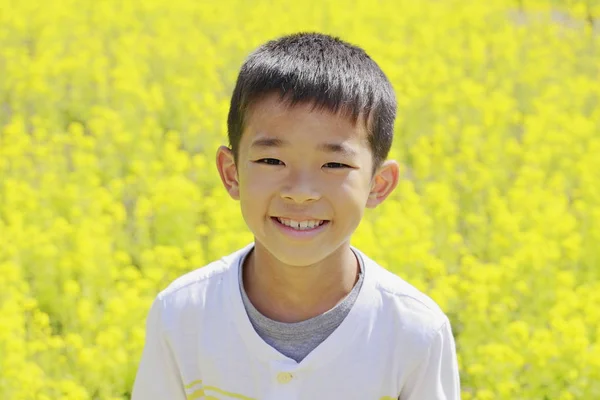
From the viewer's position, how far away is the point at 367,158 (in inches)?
81.0

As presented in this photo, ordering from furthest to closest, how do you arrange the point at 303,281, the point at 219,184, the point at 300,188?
the point at 219,184
the point at 303,281
the point at 300,188

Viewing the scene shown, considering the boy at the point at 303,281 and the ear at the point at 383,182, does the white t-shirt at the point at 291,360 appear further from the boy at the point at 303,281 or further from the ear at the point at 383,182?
the ear at the point at 383,182

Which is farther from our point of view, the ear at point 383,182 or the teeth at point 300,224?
the ear at point 383,182

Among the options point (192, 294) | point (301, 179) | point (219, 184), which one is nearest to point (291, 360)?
point (192, 294)

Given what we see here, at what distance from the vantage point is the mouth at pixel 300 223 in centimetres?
197

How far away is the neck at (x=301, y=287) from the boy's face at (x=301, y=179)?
0.10m

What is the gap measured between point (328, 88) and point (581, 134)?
4403 mm

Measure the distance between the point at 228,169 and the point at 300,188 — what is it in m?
0.34

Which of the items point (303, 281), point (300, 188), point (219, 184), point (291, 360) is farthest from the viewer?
point (219, 184)

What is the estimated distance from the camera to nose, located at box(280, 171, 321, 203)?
1918 mm

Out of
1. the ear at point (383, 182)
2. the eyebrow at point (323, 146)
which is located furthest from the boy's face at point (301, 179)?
the ear at point (383, 182)

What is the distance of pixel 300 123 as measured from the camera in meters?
1.96

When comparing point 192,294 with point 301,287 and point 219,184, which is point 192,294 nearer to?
point 301,287

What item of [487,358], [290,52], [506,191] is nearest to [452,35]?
[506,191]
